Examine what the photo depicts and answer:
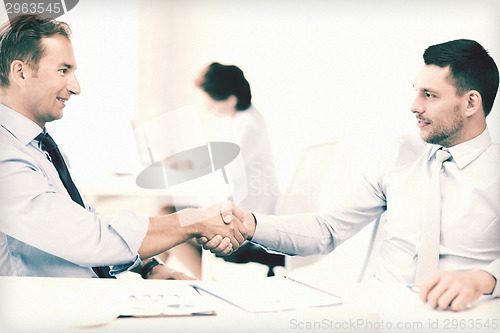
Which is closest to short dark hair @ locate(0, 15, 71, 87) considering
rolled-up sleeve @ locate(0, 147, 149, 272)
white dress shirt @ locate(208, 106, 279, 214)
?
rolled-up sleeve @ locate(0, 147, 149, 272)

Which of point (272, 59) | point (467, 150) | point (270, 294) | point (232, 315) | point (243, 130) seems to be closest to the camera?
point (232, 315)

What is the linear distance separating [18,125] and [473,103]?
139 cm

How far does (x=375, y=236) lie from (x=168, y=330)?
1.00 meters

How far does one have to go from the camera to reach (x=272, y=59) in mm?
1720

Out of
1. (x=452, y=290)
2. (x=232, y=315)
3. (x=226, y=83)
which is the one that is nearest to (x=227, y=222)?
(x=226, y=83)

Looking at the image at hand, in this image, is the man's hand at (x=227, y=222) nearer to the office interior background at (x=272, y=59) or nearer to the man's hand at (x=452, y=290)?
the office interior background at (x=272, y=59)

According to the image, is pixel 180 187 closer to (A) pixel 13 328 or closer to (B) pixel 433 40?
(A) pixel 13 328

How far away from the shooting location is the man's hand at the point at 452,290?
1074mm

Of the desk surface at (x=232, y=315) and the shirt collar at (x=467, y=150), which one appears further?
the shirt collar at (x=467, y=150)

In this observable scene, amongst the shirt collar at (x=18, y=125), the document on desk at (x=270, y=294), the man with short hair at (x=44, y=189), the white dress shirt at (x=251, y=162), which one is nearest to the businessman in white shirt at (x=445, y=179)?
the white dress shirt at (x=251, y=162)

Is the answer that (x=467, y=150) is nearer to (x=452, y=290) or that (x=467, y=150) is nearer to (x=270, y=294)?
(x=452, y=290)

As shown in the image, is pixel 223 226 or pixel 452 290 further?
pixel 223 226

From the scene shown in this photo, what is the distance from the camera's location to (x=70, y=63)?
152cm

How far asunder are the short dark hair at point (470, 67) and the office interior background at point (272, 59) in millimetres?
41
